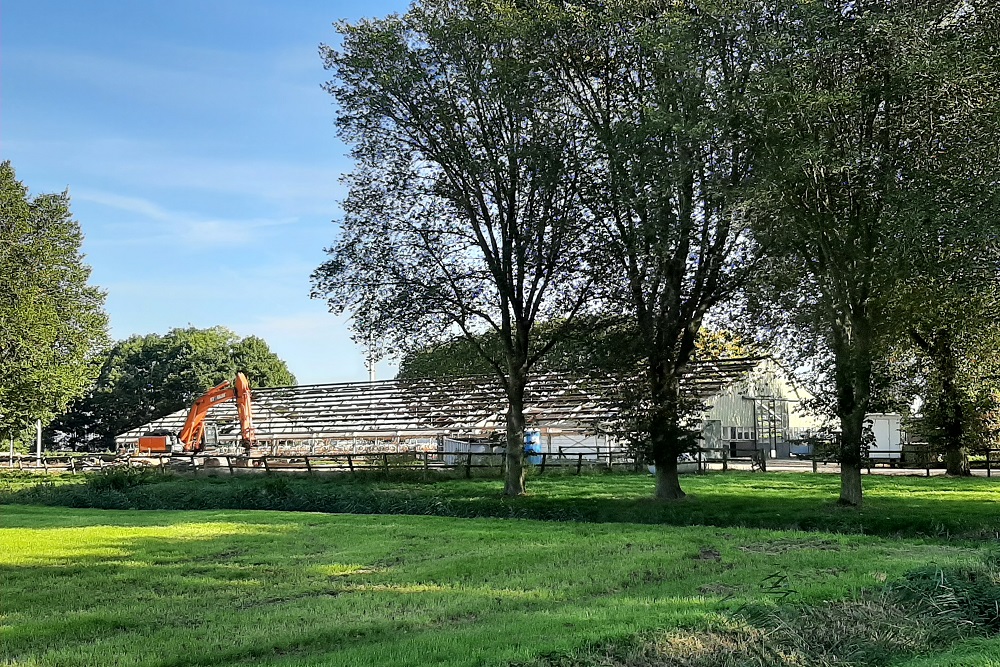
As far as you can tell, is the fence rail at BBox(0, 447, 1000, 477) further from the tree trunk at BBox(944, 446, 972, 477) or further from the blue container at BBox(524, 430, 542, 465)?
the tree trunk at BBox(944, 446, 972, 477)

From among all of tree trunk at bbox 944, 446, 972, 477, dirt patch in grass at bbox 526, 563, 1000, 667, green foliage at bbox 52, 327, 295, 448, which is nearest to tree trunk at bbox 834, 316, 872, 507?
dirt patch in grass at bbox 526, 563, 1000, 667

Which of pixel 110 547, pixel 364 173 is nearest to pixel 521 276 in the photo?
pixel 364 173

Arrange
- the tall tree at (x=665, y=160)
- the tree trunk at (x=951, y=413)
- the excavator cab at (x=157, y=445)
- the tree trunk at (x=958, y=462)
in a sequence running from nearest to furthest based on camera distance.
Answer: the tall tree at (x=665, y=160) → the tree trunk at (x=951, y=413) → the tree trunk at (x=958, y=462) → the excavator cab at (x=157, y=445)

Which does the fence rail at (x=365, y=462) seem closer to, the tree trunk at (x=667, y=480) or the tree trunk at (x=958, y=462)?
the tree trunk at (x=667, y=480)

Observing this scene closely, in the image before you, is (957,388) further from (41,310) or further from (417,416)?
(41,310)

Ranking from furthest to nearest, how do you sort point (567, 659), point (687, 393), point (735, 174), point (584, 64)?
point (687, 393), point (584, 64), point (735, 174), point (567, 659)

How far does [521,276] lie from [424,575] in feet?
45.3

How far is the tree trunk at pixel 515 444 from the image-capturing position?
2506 centimetres

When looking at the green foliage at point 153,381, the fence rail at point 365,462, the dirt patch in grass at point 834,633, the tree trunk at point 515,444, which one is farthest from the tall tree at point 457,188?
the green foliage at point 153,381

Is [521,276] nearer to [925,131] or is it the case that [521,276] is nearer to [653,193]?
[653,193]

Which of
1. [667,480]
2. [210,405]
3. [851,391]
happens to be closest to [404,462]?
[667,480]

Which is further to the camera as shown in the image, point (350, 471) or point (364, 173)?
point (350, 471)

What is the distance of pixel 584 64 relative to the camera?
23000 mm

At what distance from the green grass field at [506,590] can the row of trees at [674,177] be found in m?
4.80
